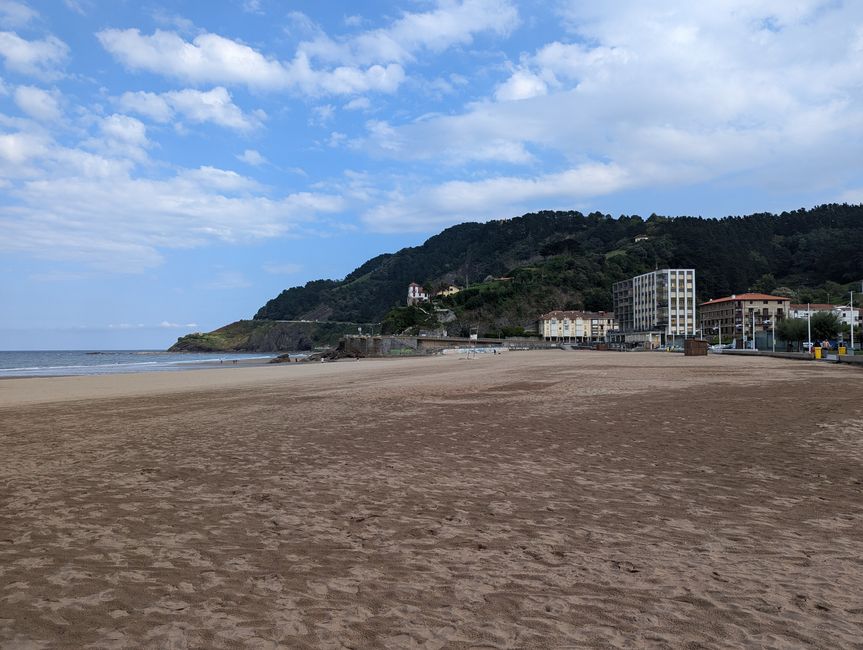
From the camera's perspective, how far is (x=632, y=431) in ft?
34.0

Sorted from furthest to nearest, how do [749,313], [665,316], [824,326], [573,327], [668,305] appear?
[573,327]
[665,316]
[668,305]
[749,313]
[824,326]

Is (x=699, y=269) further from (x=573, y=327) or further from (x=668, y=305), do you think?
(x=573, y=327)

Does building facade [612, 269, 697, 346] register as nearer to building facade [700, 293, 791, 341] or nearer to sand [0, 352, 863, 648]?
building facade [700, 293, 791, 341]

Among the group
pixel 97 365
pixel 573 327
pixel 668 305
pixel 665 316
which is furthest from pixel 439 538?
pixel 668 305

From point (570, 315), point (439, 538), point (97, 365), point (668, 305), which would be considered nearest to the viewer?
point (439, 538)

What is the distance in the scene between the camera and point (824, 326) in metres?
59.1

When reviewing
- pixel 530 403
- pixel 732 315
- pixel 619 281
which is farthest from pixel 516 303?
pixel 530 403

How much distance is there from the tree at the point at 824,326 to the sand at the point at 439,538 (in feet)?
194

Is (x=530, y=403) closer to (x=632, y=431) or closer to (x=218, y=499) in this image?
(x=632, y=431)

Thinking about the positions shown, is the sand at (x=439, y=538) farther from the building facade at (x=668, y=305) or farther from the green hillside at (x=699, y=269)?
the green hillside at (x=699, y=269)

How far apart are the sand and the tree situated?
5909 cm

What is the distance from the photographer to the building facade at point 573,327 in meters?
143

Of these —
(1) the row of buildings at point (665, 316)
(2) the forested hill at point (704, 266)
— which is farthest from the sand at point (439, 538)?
(2) the forested hill at point (704, 266)

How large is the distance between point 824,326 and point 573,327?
8764cm
